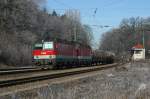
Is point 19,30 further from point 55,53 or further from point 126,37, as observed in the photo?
point 126,37

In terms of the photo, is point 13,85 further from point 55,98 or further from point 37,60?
point 37,60

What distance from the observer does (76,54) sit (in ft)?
167

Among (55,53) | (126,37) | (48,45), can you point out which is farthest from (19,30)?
(126,37)

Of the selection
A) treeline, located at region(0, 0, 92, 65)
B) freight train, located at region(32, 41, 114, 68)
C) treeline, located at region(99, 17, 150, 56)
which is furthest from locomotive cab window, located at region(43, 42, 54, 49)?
treeline, located at region(99, 17, 150, 56)

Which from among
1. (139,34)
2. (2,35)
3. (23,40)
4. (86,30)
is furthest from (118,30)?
(2,35)

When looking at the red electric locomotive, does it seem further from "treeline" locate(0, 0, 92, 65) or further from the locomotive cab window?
"treeline" locate(0, 0, 92, 65)

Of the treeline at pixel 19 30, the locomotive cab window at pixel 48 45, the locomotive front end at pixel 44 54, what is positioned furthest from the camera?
the treeline at pixel 19 30

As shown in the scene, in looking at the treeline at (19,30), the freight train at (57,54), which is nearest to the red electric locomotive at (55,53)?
the freight train at (57,54)

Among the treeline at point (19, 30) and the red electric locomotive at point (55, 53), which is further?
the treeline at point (19, 30)

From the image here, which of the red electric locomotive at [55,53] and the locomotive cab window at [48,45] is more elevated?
the locomotive cab window at [48,45]

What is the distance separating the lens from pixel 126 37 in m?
137

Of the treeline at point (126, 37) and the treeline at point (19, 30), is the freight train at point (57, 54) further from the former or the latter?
the treeline at point (126, 37)

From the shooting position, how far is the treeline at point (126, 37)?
13512 cm

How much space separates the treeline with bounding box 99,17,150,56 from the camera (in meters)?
135
